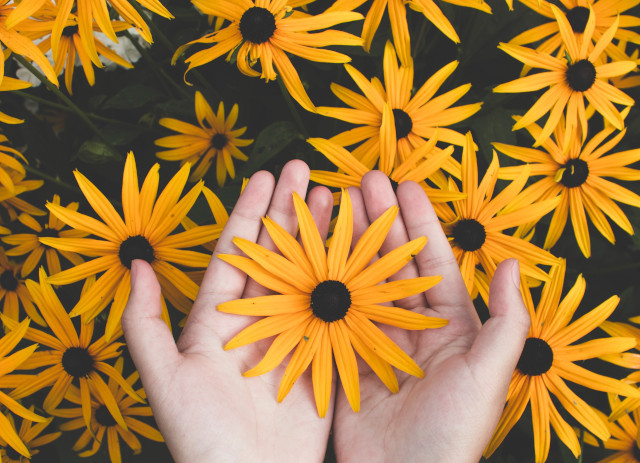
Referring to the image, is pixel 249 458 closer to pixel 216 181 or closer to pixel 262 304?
pixel 262 304

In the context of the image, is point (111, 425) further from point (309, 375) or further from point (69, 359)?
point (309, 375)

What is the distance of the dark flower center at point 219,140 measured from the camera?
1.67 m

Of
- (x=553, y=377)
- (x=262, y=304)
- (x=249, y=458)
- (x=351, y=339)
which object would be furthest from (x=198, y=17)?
(x=553, y=377)

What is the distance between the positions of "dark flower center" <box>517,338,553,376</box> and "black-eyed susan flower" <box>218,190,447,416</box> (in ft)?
1.35

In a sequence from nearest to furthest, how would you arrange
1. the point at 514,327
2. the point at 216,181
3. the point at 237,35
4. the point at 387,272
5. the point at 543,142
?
the point at 514,327 → the point at 387,272 → the point at 237,35 → the point at 543,142 → the point at 216,181

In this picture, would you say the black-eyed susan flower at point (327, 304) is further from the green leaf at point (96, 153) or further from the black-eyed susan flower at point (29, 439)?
the black-eyed susan flower at point (29, 439)

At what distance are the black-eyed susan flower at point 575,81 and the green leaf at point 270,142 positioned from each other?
0.67m

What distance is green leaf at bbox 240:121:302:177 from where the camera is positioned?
1406mm

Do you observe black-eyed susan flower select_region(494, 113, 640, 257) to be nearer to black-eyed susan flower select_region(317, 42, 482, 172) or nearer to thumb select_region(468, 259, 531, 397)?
black-eyed susan flower select_region(317, 42, 482, 172)

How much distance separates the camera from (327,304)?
3.79 ft

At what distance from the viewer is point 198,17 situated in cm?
160

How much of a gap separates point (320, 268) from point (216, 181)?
2.34 feet

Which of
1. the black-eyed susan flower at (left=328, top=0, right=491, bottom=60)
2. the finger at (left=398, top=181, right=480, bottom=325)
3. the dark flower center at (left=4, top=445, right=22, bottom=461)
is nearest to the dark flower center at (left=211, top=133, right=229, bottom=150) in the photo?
the black-eyed susan flower at (left=328, top=0, right=491, bottom=60)

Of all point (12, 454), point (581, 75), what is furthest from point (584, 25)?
point (12, 454)
